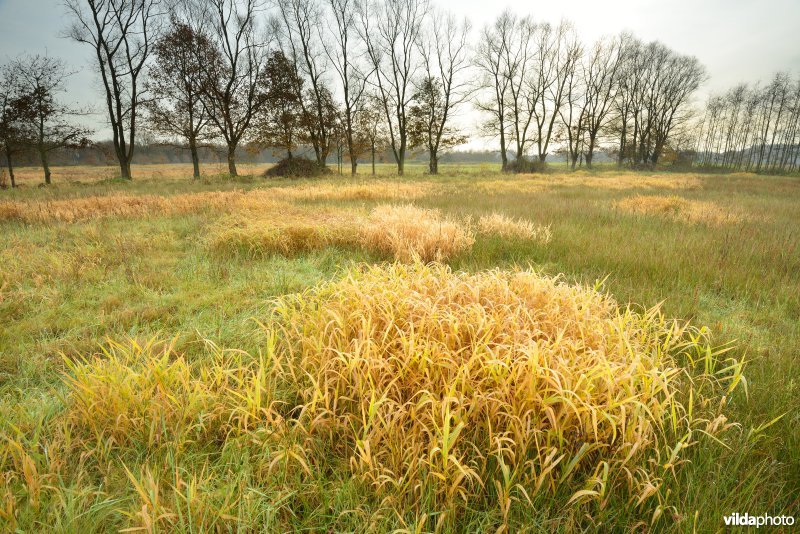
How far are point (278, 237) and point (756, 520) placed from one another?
515cm

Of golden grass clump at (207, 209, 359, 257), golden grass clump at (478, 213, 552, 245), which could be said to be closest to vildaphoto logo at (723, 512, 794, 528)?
golden grass clump at (478, 213, 552, 245)

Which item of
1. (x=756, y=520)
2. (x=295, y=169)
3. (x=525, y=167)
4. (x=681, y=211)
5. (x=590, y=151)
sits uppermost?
(x=590, y=151)

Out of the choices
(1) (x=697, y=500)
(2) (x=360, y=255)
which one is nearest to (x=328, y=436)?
(1) (x=697, y=500)

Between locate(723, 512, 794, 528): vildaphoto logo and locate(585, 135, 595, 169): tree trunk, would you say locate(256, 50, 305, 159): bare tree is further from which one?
locate(585, 135, 595, 169): tree trunk

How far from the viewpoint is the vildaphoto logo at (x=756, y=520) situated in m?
1.16

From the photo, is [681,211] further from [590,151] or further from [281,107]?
[590,151]

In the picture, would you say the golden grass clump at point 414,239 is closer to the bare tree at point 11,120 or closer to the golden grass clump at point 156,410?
the golden grass clump at point 156,410

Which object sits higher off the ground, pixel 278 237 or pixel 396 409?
pixel 278 237

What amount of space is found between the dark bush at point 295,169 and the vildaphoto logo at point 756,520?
24.9 meters

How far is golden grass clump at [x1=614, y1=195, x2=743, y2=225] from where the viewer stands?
7.18 m

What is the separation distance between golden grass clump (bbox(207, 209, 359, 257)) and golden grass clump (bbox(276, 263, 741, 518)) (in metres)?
3.10

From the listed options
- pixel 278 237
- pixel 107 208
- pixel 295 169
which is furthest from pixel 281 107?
pixel 278 237

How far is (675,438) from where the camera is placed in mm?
1428

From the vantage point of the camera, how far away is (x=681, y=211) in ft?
26.8
